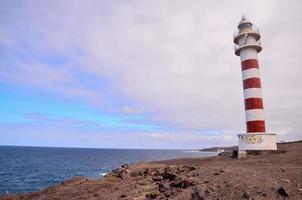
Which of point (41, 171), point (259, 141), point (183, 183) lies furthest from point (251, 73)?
point (41, 171)

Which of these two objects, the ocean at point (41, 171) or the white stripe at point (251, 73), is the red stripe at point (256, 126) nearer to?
the white stripe at point (251, 73)

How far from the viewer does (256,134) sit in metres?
26.6

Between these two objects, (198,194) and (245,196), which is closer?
(245,196)

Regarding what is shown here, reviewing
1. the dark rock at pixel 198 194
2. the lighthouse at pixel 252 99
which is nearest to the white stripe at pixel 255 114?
the lighthouse at pixel 252 99

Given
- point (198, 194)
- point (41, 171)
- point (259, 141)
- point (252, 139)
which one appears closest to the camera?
point (198, 194)

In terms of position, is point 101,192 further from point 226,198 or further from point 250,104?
point 250,104

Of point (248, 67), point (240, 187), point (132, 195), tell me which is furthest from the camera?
point (248, 67)

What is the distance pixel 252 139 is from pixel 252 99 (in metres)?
3.85

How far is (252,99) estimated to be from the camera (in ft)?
91.0

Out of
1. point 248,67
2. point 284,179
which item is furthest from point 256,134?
point 284,179

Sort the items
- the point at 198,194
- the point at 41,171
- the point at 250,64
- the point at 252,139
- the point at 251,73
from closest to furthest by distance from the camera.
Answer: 1. the point at 198,194
2. the point at 252,139
3. the point at 251,73
4. the point at 250,64
5. the point at 41,171

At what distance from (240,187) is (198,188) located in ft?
5.11

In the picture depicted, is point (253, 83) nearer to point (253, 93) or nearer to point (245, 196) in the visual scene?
point (253, 93)

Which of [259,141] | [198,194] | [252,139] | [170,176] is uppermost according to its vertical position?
[252,139]
